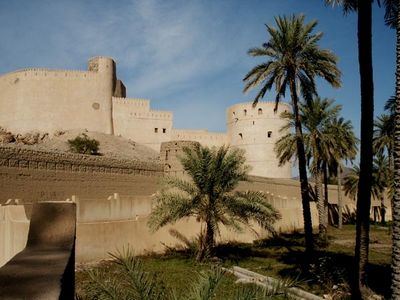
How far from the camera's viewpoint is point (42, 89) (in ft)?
142

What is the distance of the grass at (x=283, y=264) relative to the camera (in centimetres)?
900

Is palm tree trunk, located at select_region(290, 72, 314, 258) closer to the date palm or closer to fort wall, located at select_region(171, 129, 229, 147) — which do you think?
the date palm

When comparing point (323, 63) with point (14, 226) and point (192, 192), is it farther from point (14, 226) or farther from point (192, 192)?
point (14, 226)

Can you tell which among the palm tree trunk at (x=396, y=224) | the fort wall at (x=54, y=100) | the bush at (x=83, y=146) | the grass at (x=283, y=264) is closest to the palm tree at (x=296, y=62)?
the grass at (x=283, y=264)

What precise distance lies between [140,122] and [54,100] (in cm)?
1039

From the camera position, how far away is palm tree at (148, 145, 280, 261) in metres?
11.8

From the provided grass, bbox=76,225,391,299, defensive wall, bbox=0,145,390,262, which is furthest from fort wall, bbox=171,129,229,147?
grass, bbox=76,225,391,299

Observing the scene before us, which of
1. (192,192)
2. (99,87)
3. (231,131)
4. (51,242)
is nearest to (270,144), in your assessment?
(231,131)

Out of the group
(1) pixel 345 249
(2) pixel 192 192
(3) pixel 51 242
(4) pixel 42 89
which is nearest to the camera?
(3) pixel 51 242

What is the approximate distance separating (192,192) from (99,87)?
36.2 meters

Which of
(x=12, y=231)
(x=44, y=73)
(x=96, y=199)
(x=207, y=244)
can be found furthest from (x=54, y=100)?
(x=12, y=231)

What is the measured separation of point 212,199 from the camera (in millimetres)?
12227

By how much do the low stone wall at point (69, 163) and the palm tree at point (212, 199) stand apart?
7.79m

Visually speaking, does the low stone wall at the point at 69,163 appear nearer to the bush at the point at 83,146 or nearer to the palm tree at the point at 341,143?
the palm tree at the point at 341,143
